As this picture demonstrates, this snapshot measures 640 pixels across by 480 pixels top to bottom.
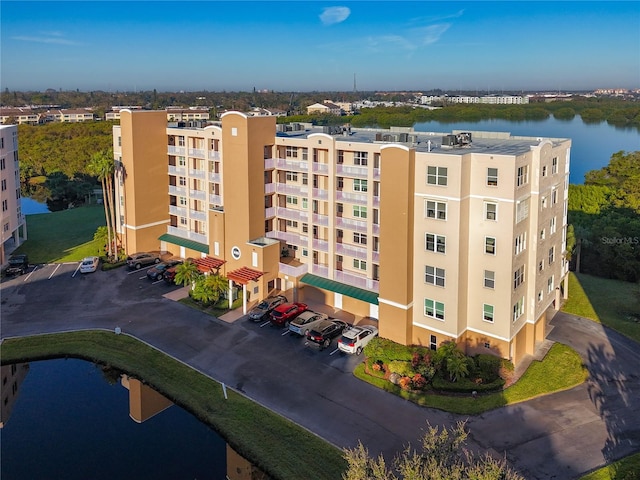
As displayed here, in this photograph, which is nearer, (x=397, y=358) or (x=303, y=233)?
(x=397, y=358)

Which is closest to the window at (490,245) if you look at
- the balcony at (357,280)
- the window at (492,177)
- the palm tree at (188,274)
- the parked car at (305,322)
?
the window at (492,177)

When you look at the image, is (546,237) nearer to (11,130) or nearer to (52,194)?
(11,130)

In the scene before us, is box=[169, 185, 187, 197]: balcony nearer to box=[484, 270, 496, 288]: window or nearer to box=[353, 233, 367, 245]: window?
box=[353, 233, 367, 245]: window

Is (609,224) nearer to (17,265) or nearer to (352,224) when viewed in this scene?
(352,224)

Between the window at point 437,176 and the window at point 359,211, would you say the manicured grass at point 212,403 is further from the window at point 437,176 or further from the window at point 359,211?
the window at point 359,211

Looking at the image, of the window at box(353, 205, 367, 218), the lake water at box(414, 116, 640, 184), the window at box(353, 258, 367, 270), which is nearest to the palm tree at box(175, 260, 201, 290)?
the window at box(353, 258, 367, 270)

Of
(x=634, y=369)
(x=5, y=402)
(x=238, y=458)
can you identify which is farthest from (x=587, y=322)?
(x=5, y=402)

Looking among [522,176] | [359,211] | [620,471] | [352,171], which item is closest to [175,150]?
[352,171]
